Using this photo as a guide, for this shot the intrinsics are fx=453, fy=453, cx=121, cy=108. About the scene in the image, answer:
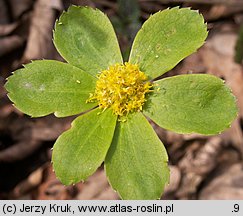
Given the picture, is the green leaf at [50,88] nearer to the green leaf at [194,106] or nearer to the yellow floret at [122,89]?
the yellow floret at [122,89]

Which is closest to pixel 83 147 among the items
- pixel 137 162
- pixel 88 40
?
pixel 137 162

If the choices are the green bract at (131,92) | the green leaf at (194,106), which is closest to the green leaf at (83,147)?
the green bract at (131,92)

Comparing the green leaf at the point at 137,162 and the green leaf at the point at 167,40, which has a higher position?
the green leaf at the point at 167,40

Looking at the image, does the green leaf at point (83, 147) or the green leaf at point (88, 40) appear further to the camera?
the green leaf at point (88, 40)

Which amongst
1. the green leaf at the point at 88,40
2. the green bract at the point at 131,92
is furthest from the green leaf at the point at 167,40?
the green leaf at the point at 88,40

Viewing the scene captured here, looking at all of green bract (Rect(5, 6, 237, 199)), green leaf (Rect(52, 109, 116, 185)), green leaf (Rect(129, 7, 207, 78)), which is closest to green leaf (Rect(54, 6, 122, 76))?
green bract (Rect(5, 6, 237, 199))

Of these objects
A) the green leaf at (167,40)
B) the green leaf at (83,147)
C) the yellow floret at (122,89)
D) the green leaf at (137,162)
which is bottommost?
the green leaf at (137,162)

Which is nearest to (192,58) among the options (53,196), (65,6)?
(65,6)

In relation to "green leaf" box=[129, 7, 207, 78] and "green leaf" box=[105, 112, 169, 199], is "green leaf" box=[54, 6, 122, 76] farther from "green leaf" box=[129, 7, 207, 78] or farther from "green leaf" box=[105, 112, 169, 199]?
"green leaf" box=[105, 112, 169, 199]
